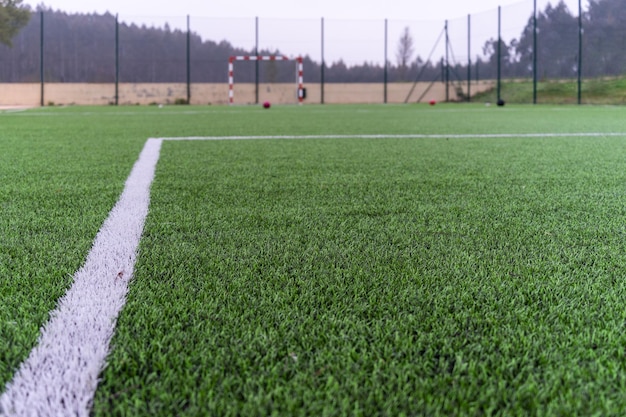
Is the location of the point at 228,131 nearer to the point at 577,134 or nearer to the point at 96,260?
the point at 577,134

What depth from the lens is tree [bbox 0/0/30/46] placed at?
63.1 ft

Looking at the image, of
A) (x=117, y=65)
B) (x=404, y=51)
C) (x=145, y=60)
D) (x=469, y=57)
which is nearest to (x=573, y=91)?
(x=469, y=57)

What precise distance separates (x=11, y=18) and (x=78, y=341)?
73.3 ft

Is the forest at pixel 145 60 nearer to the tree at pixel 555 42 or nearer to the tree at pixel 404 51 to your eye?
the tree at pixel 404 51

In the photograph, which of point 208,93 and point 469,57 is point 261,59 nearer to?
point 208,93

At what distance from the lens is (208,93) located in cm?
1953

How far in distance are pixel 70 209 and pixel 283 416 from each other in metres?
1.34

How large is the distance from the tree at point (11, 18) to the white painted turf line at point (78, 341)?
21.1 meters

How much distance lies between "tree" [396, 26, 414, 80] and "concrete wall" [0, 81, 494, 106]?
641 mm

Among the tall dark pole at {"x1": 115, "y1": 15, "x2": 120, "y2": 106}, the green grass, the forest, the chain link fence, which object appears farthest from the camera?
the tall dark pole at {"x1": 115, "y1": 15, "x2": 120, "y2": 106}

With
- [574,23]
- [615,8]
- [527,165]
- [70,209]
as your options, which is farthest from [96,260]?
[615,8]

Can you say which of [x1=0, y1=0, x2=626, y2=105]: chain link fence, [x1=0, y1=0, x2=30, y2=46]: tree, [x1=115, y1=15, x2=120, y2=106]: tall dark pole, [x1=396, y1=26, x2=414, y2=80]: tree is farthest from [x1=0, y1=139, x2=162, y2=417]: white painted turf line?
[x1=0, y1=0, x2=30, y2=46]: tree

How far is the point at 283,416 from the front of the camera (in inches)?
26.1

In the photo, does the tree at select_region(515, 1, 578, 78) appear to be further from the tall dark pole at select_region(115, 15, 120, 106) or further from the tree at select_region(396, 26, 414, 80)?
the tall dark pole at select_region(115, 15, 120, 106)
